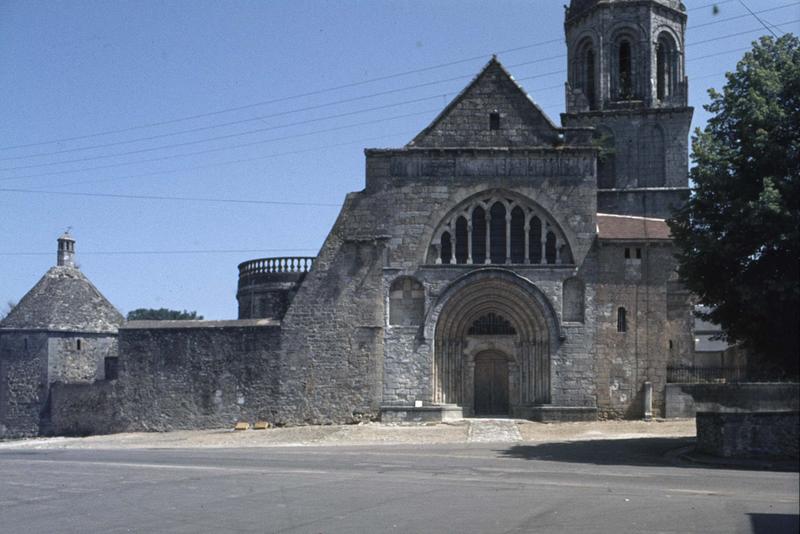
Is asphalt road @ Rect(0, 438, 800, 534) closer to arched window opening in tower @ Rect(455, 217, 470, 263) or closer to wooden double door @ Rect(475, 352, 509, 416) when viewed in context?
wooden double door @ Rect(475, 352, 509, 416)

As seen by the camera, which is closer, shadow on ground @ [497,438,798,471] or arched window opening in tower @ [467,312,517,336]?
shadow on ground @ [497,438,798,471]

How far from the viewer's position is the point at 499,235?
30656mm

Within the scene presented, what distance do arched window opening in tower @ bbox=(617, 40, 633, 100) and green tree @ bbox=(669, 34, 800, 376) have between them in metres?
16.6

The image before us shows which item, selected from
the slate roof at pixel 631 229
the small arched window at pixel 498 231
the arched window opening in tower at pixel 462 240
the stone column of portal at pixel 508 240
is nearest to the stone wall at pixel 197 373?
the arched window opening in tower at pixel 462 240

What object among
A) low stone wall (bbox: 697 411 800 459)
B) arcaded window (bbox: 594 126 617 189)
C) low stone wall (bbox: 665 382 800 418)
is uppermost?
arcaded window (bbox: 594 126 617 189)

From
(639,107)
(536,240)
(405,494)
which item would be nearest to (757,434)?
(405,494)

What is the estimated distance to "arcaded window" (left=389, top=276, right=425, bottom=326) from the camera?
30438mm

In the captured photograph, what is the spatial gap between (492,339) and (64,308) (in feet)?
54.1

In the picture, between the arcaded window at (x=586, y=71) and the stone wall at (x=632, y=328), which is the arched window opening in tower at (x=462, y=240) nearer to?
the stone wall at (x=632, y=328)

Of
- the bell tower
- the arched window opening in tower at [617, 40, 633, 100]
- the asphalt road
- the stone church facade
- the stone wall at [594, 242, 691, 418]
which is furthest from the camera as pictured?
the arched window opening in tower at [617, 40, 633, 100]

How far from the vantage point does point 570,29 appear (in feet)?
129

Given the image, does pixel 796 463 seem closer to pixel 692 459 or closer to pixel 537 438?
pixel 692 459

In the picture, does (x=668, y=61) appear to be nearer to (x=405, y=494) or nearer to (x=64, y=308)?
(x=64, y=308)

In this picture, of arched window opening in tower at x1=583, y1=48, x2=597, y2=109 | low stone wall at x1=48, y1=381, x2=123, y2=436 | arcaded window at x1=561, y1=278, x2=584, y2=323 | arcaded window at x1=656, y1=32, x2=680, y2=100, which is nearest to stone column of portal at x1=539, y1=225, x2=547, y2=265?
arcaded window at x1=561, y1=278, x2=584, y2=323
